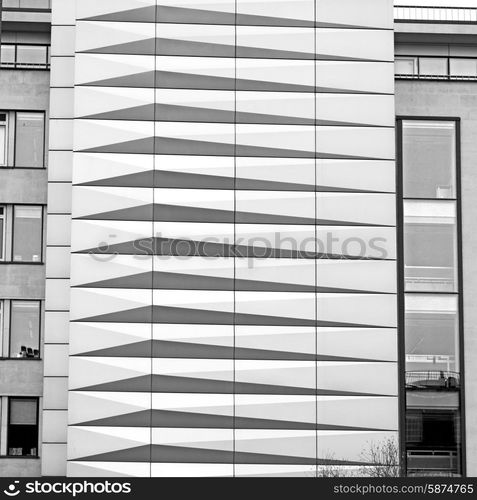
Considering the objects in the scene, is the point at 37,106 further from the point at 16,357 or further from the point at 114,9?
the point at 16,357

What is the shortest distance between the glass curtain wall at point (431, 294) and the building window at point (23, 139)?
1315 centimetres

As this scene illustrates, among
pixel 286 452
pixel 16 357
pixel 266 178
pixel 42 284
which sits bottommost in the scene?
pixel 286 452

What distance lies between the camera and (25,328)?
130 ft

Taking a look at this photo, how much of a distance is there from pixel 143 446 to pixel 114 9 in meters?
14.8

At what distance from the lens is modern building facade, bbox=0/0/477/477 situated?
120ft

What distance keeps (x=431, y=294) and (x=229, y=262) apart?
25.0 ft

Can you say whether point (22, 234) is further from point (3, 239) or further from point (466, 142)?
point (466, 142)

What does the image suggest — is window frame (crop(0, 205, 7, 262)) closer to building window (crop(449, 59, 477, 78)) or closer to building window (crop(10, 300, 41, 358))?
building window (crop(10, 300, 41, 358))

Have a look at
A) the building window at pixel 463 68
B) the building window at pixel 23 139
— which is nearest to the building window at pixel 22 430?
the building window at pixel 23 139

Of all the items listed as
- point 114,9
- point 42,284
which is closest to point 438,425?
point 42,284

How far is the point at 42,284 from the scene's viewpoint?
39.5 m

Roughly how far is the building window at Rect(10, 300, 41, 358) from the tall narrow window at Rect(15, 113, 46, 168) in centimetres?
509

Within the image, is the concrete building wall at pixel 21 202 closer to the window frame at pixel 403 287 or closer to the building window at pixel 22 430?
the building window at pixel 22 430

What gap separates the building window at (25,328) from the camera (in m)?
39.4
